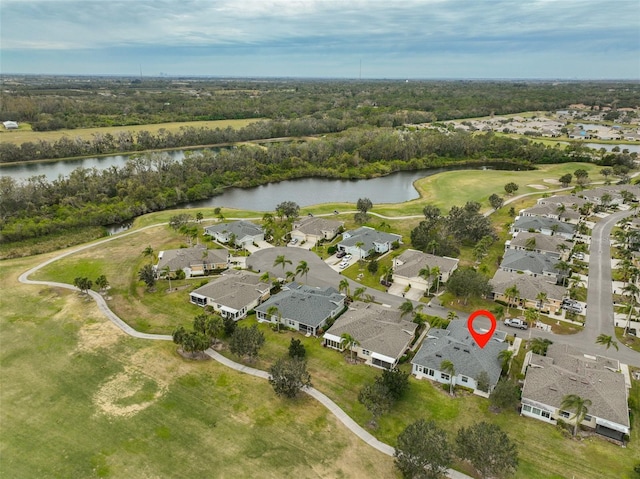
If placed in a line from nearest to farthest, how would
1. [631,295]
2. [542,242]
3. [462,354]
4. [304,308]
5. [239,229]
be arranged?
1. [462,354]
2. [304,308]
3. [631,295]
4. [542,242]
5. [239,229]

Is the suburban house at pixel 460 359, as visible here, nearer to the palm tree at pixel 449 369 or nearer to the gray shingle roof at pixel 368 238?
the palm tree at pixel 449 369

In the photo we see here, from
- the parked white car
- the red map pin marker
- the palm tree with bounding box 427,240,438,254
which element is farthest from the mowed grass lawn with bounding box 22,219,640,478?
the palm tree with bounding box 427,240,438,254

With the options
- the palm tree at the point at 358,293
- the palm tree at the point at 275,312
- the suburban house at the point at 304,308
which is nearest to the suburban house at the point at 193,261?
the suburban house at the point at 304,308

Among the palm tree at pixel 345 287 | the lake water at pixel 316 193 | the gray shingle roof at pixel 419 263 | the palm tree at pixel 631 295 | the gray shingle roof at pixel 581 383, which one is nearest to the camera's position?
the gray shingle roof at pixel 581 383

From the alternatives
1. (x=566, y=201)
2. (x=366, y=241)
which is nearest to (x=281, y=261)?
(x=366, y=241)

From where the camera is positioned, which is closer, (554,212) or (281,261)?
(281,261)

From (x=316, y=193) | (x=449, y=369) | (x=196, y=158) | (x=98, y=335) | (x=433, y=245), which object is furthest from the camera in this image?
(x=196, y=158)

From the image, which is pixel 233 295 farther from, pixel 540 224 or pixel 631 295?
pixel 540 224

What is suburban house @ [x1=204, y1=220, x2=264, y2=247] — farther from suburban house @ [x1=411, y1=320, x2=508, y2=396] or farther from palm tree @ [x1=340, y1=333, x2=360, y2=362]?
suburban house @ [x1=411, y1=320, x2=508, y2=396]
